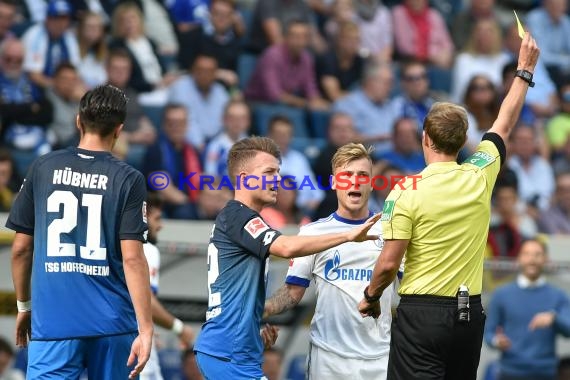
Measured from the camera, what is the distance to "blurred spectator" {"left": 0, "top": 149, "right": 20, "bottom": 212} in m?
11.7

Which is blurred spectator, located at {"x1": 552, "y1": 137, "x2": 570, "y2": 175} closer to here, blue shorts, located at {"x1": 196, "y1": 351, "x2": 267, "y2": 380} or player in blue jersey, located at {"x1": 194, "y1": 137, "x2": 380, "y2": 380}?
player in blue jersey, located at {"x1": 194, "y1": 137, "x2": 380, "y2": 380}

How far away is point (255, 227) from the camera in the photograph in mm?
6520

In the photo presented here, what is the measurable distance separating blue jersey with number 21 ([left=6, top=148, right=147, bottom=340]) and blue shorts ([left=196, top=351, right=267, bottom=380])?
517 mm

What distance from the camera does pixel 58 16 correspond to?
13.6 meters

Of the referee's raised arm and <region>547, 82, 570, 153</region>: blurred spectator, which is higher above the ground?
<region>547, 82, 570, 153</region>: blurred spectator

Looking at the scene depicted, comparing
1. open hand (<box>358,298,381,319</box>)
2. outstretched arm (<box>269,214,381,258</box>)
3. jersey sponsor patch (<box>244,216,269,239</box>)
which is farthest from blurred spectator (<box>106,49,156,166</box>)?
outstretched arm (<box>269,214,381,258</box>)

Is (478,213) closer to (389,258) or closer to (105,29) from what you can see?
(389,258)

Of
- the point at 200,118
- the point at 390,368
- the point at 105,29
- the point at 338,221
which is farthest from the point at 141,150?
the point at 390,368

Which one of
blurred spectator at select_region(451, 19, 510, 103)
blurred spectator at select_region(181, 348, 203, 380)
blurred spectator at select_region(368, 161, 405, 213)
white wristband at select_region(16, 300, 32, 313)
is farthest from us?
blurred spectator at select_region(451, 19, 510, 103)

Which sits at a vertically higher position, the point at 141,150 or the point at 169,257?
the point at 141,150

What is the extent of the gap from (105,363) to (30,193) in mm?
1088

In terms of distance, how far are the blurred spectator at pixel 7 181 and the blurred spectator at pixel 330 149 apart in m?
3.21

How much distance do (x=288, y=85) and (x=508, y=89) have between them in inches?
115

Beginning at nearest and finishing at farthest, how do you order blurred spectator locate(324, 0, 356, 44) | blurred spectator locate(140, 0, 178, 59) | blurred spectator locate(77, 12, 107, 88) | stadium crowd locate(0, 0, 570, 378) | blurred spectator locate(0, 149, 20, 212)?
1. blurred spectator locate(0, 149, 20, 212)
2. stadium crowd locate(0, 0, 570, 378)
3. blurred spectator locate(77, 12, 107, 88)
4. blurred spectator locate(140, 0, 178, 59)
5. blurred spectator locate(324, 0, 356, 44)
